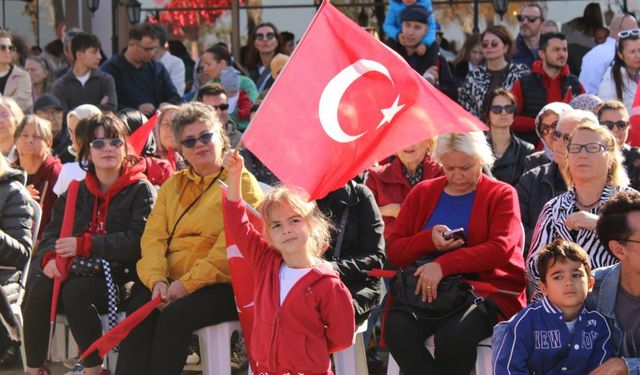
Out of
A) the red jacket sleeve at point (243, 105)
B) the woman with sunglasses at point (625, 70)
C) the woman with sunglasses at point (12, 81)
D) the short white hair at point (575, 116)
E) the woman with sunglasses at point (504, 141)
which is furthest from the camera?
the woman with sunglasses at point (12, 81)

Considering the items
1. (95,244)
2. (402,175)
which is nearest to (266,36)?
(402,175)

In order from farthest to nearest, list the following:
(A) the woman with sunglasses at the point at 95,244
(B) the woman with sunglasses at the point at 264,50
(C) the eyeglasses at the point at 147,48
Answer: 1. (B) the woman with sunglasses at the point at 264,50
2. (C) the eyeglasses at the point at 147,48
3. (A) the woman with sunglasses at the point at 95,244

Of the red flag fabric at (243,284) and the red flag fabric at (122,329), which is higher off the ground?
the red flag fabric at (243,284)

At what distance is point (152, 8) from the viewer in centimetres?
1555

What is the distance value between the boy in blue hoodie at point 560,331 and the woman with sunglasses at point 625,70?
14.2ft

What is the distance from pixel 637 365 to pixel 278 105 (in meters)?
1.86

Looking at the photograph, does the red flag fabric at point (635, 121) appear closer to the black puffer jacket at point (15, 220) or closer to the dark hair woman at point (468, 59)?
the dark hair woman at point (468, 59)

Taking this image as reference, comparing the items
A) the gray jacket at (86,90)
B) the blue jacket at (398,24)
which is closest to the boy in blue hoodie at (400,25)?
the blue jacket at (398,24)

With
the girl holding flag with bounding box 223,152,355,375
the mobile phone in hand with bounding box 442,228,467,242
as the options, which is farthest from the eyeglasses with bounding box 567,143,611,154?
the girl holding flag with bounding box 223,152,355,375

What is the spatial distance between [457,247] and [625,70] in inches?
149

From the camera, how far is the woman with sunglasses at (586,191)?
5.62m

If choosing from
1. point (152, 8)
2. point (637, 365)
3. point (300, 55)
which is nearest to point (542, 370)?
point (637, 365)

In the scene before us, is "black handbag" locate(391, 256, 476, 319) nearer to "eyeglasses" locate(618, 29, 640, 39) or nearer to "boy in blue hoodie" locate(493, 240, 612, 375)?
"boy in blue hoodie" locate(493, 240, 612, 375)

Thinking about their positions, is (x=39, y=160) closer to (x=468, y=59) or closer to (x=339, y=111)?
(x=339, y=111)
